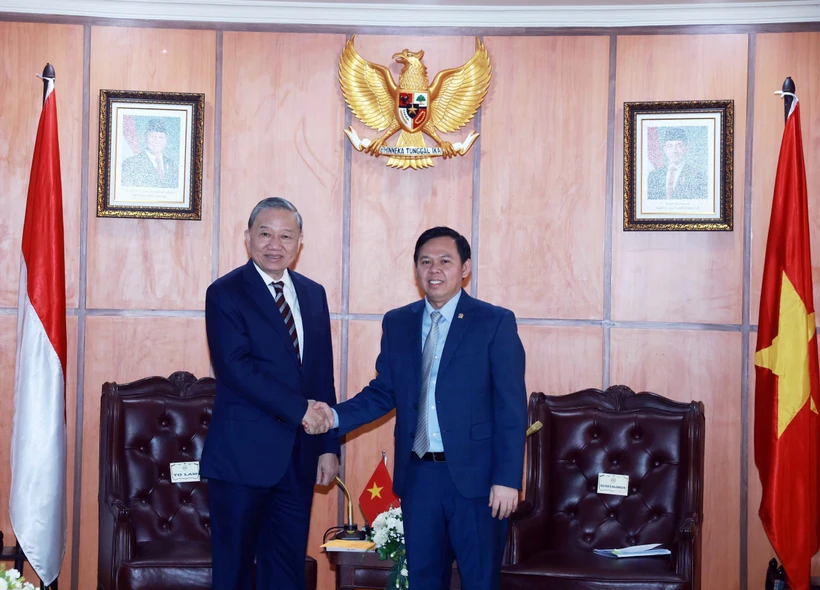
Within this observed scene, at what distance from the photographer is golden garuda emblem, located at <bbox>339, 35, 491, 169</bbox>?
15.1ft

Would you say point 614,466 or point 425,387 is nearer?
point 425,387

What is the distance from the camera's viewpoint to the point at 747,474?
14.9ft

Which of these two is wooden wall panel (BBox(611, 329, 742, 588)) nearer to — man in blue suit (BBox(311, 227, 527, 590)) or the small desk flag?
the small desk flag

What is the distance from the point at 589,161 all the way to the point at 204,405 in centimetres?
237

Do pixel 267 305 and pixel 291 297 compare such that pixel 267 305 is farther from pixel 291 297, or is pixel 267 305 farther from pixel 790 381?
pixel 790 381

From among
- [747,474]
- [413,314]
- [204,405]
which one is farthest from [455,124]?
[747,474]

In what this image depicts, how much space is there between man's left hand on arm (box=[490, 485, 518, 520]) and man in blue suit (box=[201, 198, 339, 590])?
727mm

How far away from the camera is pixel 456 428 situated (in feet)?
10.3

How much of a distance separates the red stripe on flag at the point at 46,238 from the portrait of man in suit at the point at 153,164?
1.50 feet

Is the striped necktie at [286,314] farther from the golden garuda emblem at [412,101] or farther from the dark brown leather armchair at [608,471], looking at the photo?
the golden garuda emblem at [412,101]

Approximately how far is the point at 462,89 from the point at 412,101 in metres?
0.28

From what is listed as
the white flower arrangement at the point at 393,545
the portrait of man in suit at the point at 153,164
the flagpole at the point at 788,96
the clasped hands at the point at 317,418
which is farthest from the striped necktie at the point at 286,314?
the flagpole at the point at 788,96

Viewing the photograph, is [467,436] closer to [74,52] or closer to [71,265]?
[71,265]

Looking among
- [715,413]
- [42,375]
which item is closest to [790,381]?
[715,413]
